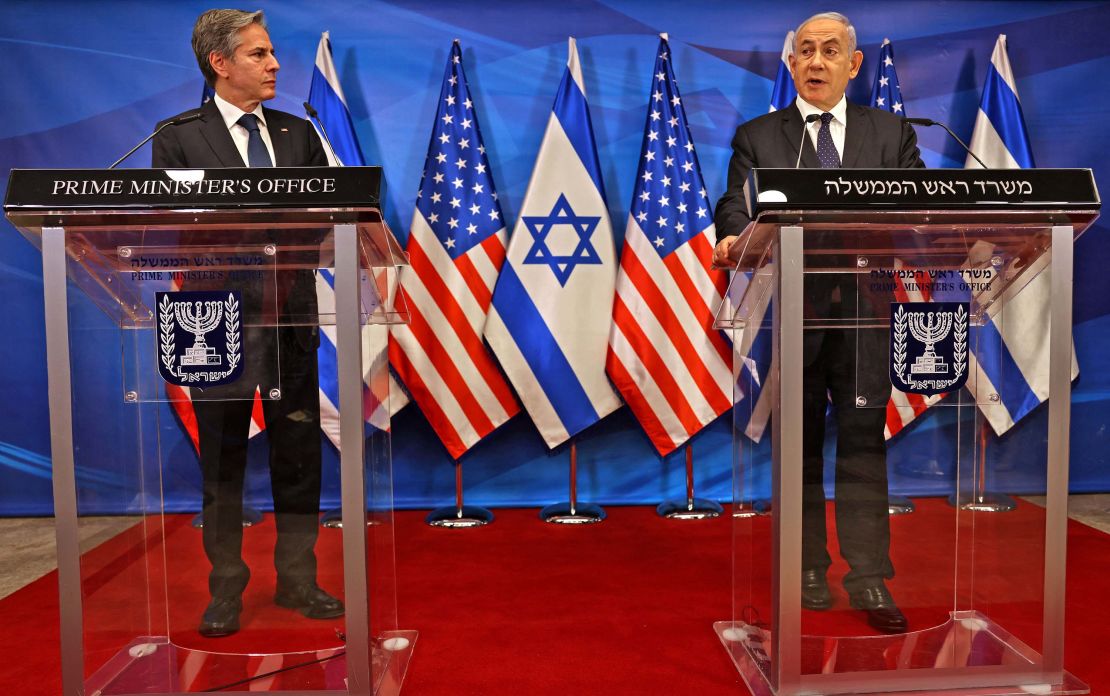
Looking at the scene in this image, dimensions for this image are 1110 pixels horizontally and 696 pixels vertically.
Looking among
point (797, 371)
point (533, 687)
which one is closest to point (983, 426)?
point (797, 371)

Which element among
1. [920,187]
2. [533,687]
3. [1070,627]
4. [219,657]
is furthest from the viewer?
[1070,627]

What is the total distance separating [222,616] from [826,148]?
1.98 m

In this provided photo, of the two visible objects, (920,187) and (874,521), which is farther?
(874,521)

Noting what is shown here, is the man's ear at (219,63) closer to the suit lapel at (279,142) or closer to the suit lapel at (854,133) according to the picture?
the suit lapel at (279,142)

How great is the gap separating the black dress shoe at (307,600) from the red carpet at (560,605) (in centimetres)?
2

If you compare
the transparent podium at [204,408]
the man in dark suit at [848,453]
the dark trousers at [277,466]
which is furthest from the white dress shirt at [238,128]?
the man in dark suit at [848,453]

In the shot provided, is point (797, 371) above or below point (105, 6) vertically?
below

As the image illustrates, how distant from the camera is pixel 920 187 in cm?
170

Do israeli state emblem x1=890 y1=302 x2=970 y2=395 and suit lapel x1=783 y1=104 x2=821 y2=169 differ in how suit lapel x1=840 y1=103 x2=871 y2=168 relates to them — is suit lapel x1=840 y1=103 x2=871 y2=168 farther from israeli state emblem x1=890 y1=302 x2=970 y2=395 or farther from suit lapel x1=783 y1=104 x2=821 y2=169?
israeli state emblem x1=890 y1=302 x2=970 y2=395

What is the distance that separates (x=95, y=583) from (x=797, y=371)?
1508 millimetres

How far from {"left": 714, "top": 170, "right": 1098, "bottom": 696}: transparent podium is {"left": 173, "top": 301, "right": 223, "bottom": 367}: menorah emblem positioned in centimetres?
110

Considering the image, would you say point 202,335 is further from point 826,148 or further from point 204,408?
point 826,148

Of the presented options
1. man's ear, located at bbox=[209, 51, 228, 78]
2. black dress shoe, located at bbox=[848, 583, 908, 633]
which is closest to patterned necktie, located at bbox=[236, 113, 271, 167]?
man's ear, located at bbox=[209, 51, 228, 78]

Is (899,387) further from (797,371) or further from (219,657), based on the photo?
(219,657)
